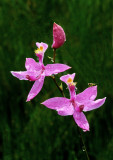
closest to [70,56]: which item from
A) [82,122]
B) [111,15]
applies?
[111,15]

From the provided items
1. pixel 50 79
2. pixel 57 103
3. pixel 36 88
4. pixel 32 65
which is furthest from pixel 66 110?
pixel 50 79

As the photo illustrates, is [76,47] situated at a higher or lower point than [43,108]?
higher

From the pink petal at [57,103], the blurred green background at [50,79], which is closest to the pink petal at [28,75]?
the pink petal at [57,103]

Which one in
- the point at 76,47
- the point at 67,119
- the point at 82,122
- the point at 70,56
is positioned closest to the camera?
the point at 82,122

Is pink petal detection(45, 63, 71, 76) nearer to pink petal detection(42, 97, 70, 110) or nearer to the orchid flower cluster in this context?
the orchid flower cluster

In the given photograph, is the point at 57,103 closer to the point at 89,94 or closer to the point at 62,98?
the point at 62,98

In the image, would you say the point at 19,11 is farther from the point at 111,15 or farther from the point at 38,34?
the point at 111,15

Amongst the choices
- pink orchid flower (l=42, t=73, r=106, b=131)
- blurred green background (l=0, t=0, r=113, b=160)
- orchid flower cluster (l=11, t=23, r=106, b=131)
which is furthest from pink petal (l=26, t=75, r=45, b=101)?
blurred green background (l=0, t=0, r=113, b=160)
